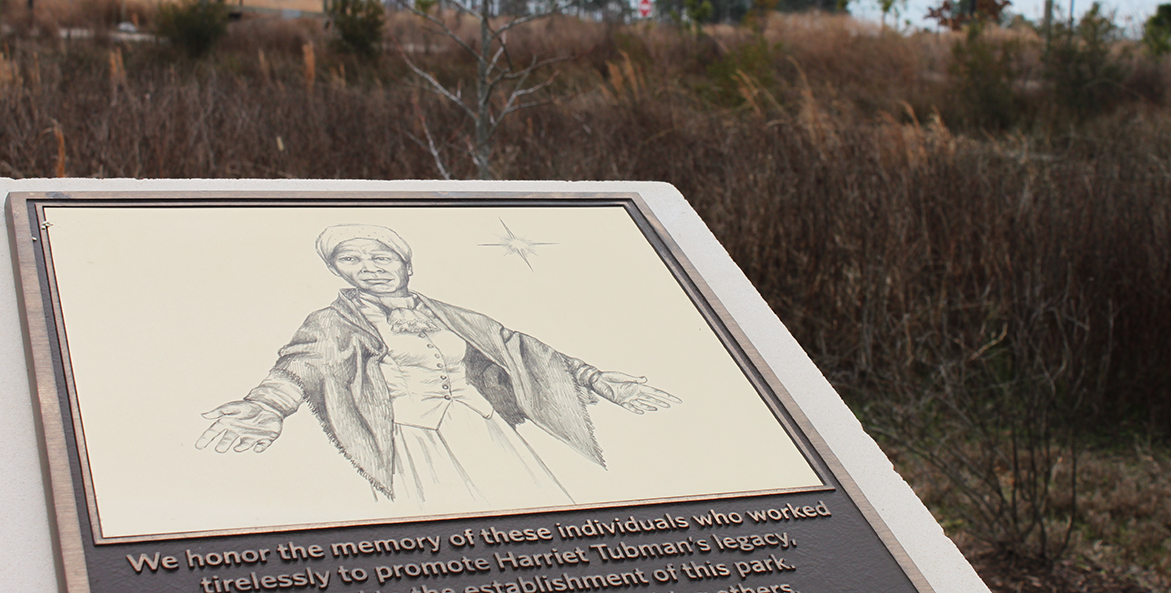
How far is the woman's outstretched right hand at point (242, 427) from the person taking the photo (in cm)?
138

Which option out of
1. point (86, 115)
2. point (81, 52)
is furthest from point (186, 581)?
point (81, 52)

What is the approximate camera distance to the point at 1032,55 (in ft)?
Answer: 46.3

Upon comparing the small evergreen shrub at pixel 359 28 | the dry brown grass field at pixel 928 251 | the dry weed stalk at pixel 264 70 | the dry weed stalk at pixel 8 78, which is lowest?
the dry brown grass field at pixel 928 251

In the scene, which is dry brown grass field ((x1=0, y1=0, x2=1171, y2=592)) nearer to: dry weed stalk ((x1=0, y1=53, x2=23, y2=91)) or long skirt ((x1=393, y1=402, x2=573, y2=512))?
dry weed stalk ((x1=0, y1=53, x2=23, y2=91))

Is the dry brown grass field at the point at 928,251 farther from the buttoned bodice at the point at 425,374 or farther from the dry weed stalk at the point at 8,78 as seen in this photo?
the buttoned bodice at the point at 425,374

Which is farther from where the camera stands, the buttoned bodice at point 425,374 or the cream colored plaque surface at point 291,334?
the buttoned bodice at point 425,374

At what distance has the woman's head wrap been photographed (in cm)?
178

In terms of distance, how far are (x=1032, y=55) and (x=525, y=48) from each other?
717 centimetres

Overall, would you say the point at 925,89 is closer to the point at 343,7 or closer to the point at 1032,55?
the point at 1032,55

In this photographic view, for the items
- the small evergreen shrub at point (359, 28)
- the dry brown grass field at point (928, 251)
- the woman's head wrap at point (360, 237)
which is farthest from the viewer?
Answer: the small evergreen shrub at point (359, 28)

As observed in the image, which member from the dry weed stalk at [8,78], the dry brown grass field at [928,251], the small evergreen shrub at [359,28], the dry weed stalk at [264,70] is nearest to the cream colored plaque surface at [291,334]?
the dry brown grass field at [928,251]

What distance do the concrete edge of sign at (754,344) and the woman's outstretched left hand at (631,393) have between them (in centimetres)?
27

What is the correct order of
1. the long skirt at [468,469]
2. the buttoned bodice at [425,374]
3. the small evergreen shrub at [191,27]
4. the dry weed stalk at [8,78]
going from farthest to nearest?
1. the small evergreen shrub at [191,27]
2. the dry weed stalk at [8,78]
3. the buttoned bodice at [425,374]
4. the long skirt at [468,469]

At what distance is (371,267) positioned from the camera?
1754 millimetres
